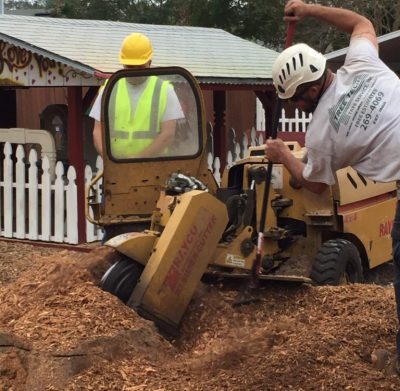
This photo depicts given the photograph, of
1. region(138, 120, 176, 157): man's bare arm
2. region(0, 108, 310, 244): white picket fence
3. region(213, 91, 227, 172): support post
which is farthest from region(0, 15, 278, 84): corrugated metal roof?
region(138, 120, 176, 157): man's bare arm

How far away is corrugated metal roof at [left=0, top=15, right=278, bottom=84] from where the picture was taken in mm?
9820

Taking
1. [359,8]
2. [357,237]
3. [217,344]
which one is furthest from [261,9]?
[217,344]

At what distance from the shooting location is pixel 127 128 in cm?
577

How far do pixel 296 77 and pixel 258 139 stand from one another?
8873 mm

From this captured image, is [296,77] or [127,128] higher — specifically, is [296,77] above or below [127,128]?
above

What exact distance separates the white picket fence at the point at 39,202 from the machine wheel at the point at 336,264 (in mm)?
4185

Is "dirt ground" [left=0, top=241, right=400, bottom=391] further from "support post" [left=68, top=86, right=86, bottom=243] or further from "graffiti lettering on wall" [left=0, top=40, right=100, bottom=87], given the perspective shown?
"graffiti lettering on wall" [left=0, top=40, right=100, bottom=87]

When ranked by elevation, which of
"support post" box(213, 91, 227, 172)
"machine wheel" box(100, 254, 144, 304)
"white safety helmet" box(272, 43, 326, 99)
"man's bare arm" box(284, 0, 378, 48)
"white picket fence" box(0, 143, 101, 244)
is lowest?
"white picket fence" box(0, 143, 101, 244)

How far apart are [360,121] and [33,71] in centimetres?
718

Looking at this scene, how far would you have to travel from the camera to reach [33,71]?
10227 mm

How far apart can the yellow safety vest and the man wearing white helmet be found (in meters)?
1.73

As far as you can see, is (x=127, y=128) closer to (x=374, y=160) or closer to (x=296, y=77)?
(x=296, y=77)

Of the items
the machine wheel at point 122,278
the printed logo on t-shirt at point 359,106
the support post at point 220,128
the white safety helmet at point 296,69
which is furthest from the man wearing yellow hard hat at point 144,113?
the support post at point 220,128

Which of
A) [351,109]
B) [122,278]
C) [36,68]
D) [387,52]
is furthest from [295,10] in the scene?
[387,52]
